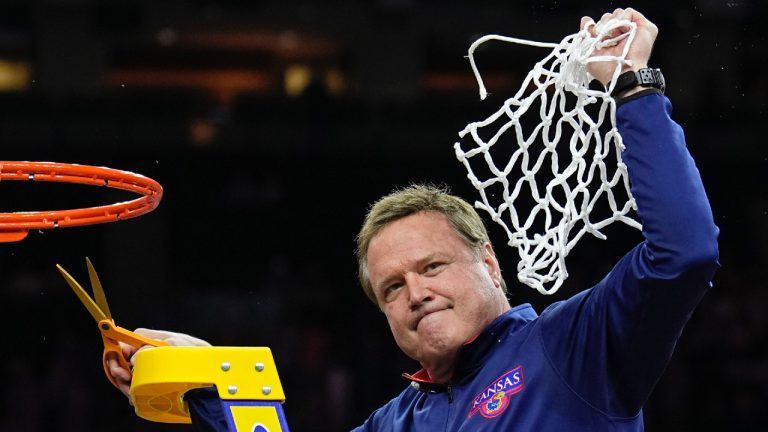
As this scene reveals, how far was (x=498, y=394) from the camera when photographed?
245 cm

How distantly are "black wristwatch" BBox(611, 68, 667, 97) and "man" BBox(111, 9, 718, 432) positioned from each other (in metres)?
0.02

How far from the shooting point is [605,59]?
2.29 metres

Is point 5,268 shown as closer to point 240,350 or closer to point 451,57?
point 451,57

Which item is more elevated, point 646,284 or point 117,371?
point 646,284

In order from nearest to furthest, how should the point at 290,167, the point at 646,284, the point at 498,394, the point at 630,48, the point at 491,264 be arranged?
the point at 646,284 → the point at 630,48 → the point at 498,394 → the point at 491,264 → the point at 290,167

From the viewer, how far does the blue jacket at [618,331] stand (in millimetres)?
2064

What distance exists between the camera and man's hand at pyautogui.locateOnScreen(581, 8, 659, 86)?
2.26 meters

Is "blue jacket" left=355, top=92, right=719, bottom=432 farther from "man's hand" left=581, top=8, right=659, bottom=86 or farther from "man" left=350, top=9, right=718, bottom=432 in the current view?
"man's hand" left=581, top=8, right=659, bottom=86

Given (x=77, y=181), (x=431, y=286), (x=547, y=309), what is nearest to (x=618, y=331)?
(x=547, y=309)

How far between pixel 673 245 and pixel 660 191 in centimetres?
11

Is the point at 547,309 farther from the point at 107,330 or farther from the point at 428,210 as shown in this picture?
the point at 107,330

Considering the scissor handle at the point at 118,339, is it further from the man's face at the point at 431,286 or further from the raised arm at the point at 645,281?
the raised arm at the point at 645,281

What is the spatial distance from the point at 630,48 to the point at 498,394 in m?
0.84

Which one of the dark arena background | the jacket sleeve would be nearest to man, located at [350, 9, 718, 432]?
the jacket sleeve
